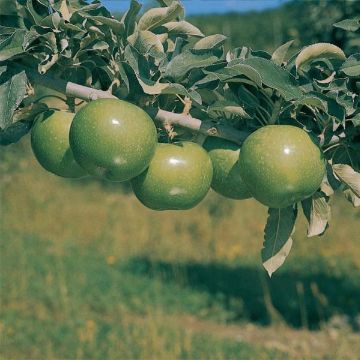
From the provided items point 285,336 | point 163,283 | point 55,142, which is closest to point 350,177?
point 55,142

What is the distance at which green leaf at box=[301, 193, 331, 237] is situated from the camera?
1.28 metres

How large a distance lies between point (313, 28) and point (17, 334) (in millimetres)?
3013

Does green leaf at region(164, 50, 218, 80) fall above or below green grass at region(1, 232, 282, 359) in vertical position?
above

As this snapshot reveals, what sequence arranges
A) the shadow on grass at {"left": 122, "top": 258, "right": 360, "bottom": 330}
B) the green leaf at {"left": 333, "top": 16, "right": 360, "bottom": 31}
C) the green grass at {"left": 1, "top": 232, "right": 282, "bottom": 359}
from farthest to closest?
the shadow on grass at {"left": 122, "top": 258, "right": 360, "bottom": 330}, the green grass at {"left": 1, "top": 232, "right": 282, "bottom": 359}, the green leaf at {"left": 333, "top": 16, "right": 360, "bottom": 31}

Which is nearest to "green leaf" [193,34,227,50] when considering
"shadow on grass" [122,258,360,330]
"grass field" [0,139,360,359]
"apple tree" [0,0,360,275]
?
"apple tree" [0,0,360,275]

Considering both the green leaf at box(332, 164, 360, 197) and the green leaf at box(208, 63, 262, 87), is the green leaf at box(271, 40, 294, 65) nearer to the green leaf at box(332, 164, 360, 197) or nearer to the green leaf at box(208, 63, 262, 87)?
the green leaf at box(208, 63, 262, 87)

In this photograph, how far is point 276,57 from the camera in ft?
4.23

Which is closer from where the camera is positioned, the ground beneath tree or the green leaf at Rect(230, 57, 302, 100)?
the green leaf at Rect(230, 57, 302, 100)

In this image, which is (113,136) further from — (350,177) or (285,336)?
(285,336)

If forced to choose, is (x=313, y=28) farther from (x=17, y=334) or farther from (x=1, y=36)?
(x=1, y=36)

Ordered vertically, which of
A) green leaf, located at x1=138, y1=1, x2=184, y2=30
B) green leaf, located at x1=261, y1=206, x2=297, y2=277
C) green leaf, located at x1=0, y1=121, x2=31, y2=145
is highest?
green leaf, located at x1=138, y1=1, x2=184, y2=30

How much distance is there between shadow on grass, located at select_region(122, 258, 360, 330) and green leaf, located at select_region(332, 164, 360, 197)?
141 inches

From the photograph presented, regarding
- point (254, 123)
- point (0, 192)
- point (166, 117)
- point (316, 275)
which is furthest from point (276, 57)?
point (0, 192)

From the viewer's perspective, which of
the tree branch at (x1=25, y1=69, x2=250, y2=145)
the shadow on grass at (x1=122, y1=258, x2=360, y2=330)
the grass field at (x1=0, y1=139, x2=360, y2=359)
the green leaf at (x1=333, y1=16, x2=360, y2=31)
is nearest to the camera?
the tree branch at (x1=25, y1=69, x2=250, y2=145)
